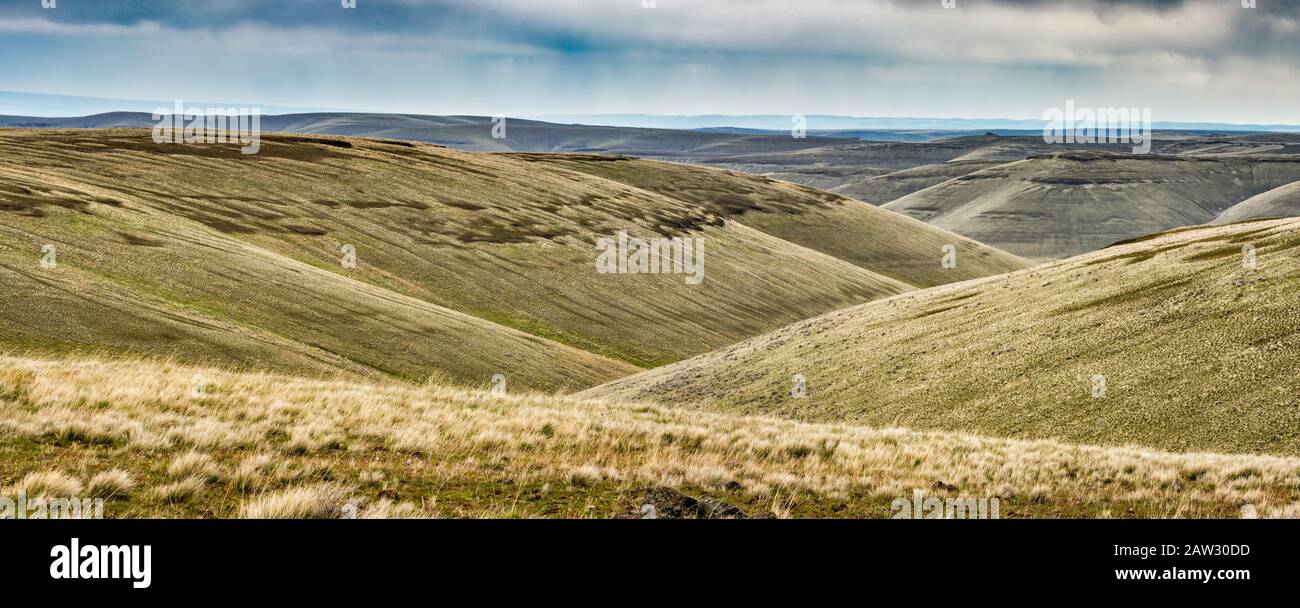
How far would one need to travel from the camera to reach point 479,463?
47.9 ft

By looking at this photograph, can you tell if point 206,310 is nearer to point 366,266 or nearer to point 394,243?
point 366,266

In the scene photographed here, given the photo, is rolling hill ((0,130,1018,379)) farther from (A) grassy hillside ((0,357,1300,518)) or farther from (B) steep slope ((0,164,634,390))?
(A) grassy hillside ((0,357,1300,518))

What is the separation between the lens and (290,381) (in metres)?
22.2

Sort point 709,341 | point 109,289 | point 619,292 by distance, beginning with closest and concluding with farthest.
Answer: point 109,289 < point 709,341 < point 619,292

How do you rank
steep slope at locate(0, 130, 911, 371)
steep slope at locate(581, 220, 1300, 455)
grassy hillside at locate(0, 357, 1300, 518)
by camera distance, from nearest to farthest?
grassy hillside at locate(0, 357, 1300, 518) → steep slope at locate(581, 220, 1300, 455) → steep slope at locate(0, 130, 911, 371)

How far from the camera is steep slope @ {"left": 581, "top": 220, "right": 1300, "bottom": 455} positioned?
100 feet

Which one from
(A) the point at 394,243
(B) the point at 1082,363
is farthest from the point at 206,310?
(B) the point at 1082,363

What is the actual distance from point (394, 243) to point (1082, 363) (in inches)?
3096

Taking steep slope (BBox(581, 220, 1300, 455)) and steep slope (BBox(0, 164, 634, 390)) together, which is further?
steep slope (BBox(0, 164, 634, 390))

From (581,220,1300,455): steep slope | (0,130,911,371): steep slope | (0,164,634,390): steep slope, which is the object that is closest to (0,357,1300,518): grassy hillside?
(581,220,1300,455): steep slope

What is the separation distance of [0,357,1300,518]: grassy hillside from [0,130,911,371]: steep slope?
123 feet
